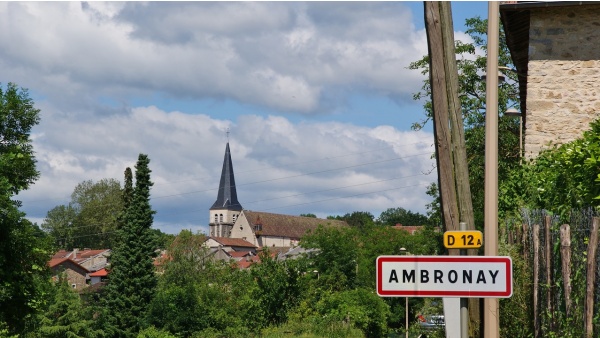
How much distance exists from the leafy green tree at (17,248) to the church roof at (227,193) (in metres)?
136

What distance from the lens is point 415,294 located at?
6.27 m

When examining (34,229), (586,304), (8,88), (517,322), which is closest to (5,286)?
(34,229)

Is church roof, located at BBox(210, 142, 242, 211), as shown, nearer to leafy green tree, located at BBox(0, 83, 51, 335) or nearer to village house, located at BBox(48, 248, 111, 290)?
village house, located at BBox(48, 248, 111, 290)

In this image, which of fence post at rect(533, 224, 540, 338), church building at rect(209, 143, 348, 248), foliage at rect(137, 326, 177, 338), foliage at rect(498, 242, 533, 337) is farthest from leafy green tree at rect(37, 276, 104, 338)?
church building at rect(209, 143, 348, 248)

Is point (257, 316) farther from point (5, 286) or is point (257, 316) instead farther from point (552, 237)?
point (552, 237)

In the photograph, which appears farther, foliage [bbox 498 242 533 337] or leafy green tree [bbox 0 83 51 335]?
leafy green tree [bbox 0 83 51 335]

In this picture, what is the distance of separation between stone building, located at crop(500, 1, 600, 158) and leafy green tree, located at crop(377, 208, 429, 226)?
14504 cm

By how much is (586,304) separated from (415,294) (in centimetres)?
340

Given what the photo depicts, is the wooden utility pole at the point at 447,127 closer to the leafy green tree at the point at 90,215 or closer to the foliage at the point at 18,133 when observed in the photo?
the foliage at the point at 18,133

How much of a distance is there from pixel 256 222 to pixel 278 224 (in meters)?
4.35

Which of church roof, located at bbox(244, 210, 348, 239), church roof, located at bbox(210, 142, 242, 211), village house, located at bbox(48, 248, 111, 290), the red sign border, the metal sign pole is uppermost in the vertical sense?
church roof, located at bbox(210, 142, 242, 211)

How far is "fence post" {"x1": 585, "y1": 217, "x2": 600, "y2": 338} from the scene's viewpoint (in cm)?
884

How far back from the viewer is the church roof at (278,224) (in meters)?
175

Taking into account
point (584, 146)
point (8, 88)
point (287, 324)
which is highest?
point (8, 88)
